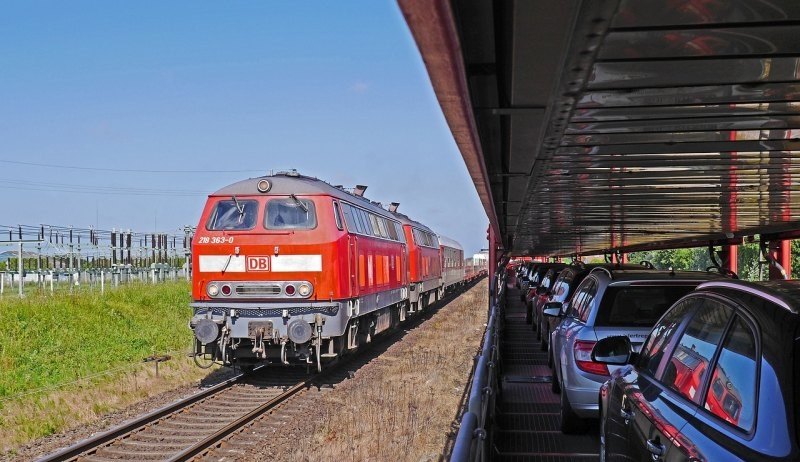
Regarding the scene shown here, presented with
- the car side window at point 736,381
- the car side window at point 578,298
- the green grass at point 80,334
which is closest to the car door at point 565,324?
the car side window at point 578,298

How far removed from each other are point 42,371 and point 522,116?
12592 mm

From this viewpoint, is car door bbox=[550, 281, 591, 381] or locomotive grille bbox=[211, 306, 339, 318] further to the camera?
locomotive grille bbox=[211, 306, 339, 318]

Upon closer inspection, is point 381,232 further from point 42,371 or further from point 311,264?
point 42,371

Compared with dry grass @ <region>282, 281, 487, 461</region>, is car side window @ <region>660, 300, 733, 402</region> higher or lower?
higher

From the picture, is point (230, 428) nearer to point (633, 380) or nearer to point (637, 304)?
point (637, 304)

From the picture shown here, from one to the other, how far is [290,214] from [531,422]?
680 cm

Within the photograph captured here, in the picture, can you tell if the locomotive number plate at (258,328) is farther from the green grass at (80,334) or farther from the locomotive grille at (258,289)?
the green grass at (80,334)

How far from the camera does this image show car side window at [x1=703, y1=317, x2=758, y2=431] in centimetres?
279

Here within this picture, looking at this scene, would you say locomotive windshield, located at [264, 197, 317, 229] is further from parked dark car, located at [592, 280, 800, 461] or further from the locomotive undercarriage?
parked dark car, located at [592, 280, 800, 461]

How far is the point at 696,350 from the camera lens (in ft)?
12.2

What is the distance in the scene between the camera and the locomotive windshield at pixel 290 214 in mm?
13656

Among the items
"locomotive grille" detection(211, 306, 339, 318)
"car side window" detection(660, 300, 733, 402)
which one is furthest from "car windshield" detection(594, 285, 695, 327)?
"locomotive grille" detection(211, 306, 339, 318)

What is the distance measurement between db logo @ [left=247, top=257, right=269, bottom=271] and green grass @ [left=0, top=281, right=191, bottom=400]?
3809mm

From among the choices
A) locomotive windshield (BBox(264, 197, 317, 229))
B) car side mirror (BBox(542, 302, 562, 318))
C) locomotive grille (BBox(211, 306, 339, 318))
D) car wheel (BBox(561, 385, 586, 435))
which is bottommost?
car wheel (BBox(561, 385, 586, 435))
